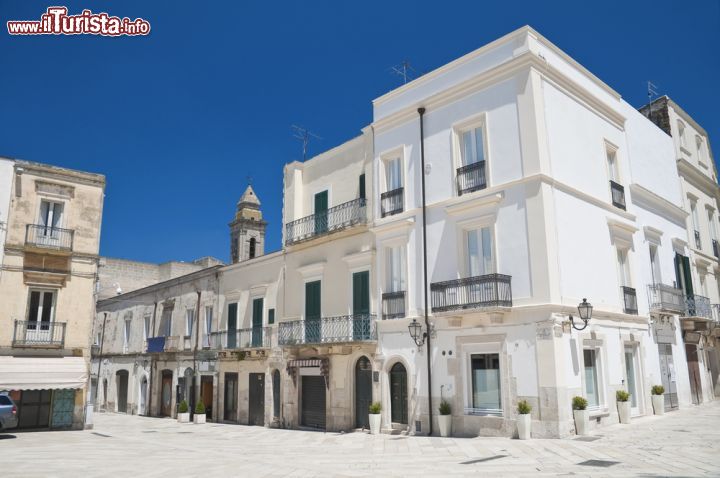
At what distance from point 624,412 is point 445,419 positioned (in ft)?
16.7

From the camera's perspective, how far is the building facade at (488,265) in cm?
1517

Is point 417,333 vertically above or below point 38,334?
below

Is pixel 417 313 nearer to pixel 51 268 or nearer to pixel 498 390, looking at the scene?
pixel 498 390

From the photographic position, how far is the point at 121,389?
35.5 metres

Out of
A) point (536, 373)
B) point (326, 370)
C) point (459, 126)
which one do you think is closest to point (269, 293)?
point (326, 370)

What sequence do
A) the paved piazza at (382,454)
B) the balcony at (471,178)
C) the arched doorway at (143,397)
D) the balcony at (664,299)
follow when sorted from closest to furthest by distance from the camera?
the paved piazza at (382,454) → the balcony at (471,178) → the balcony at (664,299) → the arched doorway at (143,397)

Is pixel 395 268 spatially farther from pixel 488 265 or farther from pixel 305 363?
pixel 305 363

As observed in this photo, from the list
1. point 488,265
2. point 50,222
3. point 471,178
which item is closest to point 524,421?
point 488,265

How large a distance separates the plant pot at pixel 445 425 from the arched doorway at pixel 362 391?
374cm

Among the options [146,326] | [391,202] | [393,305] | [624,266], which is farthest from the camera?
[146,326]

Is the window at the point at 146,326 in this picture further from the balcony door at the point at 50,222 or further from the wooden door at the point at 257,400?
the balcony door at the point at 50,222

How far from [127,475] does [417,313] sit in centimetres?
942

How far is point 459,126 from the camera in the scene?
1756 cm

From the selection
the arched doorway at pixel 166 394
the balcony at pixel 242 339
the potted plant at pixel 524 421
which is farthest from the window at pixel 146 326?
the potted plant at pixel 524 421
